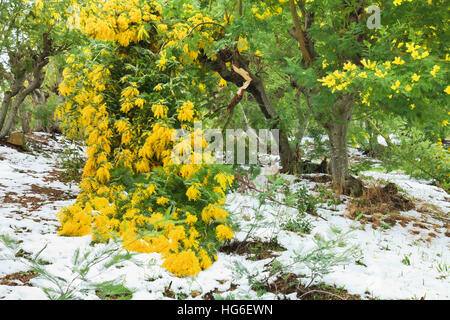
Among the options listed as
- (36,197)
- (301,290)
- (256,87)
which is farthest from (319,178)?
(36,197)

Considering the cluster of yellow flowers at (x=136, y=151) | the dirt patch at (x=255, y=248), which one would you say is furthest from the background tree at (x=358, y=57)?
the dirt patch at (x=255, y=248)

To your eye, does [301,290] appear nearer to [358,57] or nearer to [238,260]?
[238,260]

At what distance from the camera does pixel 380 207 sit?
573cm

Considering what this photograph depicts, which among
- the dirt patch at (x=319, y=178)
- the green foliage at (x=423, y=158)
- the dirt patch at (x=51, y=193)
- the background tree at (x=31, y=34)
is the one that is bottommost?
the dirt patch at (x=51, y=193)

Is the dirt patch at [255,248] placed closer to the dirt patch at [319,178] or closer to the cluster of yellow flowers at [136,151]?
the cluster of yellow flowers at [136,151]

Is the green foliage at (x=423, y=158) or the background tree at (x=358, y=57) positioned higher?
the background tree at (x=358, y=57)

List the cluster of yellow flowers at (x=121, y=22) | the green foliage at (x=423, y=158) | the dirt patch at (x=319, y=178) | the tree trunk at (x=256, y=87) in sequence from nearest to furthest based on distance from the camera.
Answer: the cluster of yellow flowers at (x=121, y=22)
the tree trunk at (x=256, y=87)
the green foliage at (x=423, y=158)
the dirt patch at (x=319, y=178)

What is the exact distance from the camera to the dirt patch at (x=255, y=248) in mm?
3299

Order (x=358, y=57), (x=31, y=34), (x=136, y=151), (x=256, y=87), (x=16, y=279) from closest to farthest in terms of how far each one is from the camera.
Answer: (x=16, y=279)
(x=136, y=151)
(x=358, y=57)
(x=256, y=87)
(x=31, y=34)

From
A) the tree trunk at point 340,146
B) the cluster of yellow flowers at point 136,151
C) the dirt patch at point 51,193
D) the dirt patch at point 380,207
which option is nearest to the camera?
the cluster of yellow flowers at point 136,151

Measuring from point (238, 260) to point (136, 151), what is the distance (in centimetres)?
186

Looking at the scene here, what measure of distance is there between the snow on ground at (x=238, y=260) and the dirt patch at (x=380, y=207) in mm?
188
